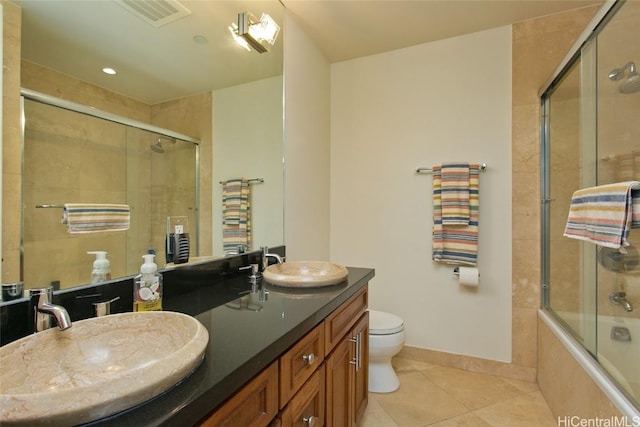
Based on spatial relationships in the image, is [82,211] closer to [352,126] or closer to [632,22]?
[352,126]

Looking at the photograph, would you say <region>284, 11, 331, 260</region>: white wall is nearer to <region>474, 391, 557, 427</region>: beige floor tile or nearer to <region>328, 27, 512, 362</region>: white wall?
<region>328, 27, 512, 362</region>: white wall

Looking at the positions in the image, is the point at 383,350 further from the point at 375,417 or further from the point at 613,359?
the point at 613,359

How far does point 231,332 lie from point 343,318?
0.58 metres

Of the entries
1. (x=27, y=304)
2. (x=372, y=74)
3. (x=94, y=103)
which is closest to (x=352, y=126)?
(x=372, y=74)

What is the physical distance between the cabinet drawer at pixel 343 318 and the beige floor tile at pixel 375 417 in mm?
662

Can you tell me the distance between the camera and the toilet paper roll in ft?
6.92

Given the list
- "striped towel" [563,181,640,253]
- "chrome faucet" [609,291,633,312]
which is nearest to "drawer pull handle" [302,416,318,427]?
"striped towel" [563,181,640,253]

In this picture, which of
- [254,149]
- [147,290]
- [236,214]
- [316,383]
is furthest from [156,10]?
[316,383]

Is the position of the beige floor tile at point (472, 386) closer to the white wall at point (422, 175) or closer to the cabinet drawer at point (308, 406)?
the white wall at point (422, 175)

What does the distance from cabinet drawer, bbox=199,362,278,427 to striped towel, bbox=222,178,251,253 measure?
888 millimetres

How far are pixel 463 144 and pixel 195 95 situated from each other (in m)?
1.84

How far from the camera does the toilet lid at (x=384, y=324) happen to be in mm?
1895

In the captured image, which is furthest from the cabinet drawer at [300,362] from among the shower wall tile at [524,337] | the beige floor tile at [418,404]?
the shower wall tile at [524,337]

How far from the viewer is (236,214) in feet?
5.46
